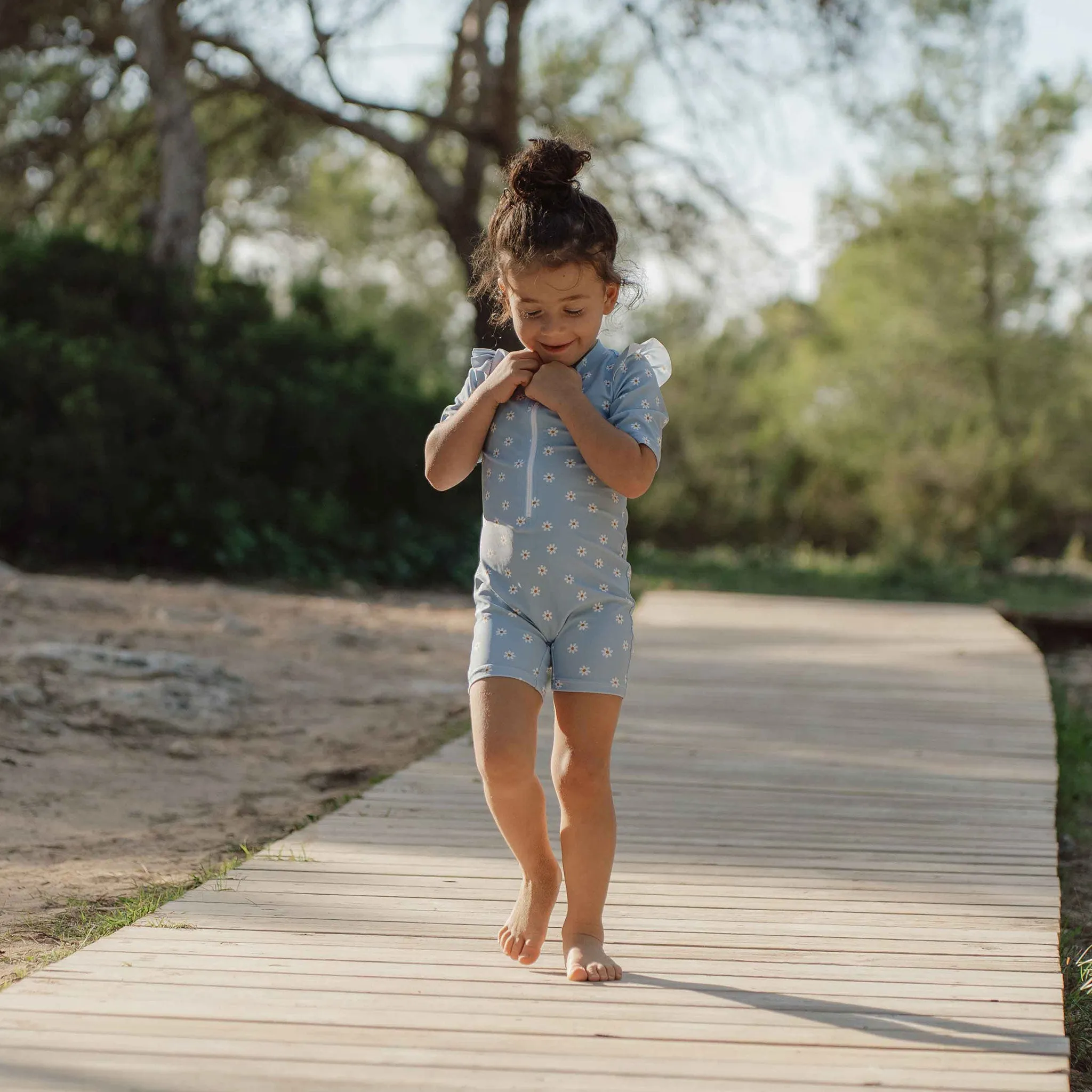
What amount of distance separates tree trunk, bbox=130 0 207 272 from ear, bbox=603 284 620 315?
361 inches

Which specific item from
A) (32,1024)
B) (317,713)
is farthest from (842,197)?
(32,1024)

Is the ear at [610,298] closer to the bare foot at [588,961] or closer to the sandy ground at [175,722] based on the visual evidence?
the bare foot at [588,961]

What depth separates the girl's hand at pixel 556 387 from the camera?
2.75m

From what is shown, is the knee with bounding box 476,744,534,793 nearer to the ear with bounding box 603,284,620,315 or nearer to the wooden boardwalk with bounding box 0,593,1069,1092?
the wooden boardwalk with bounding box 0,593,1069,1092

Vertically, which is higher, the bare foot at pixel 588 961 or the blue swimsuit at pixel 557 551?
the blue swimsuit at pixel 557 551

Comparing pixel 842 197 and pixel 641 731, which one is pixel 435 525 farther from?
pixel 842 197

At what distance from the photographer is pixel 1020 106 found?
23.7m

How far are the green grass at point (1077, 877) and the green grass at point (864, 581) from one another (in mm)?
5432

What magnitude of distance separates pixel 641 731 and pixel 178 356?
6.57 m

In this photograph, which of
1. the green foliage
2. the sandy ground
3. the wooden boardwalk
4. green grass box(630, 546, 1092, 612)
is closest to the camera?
the wooden boardwalk

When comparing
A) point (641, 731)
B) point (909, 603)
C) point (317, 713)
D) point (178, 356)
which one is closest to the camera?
point (641, 731)

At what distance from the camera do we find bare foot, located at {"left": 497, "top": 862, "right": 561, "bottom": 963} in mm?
2768

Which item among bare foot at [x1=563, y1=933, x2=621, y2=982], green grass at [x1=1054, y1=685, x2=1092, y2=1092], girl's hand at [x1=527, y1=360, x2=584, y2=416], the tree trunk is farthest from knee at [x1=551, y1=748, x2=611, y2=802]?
the tree trunk

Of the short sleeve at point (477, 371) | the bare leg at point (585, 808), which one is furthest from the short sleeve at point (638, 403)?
the bare leg at point (585, 808)
